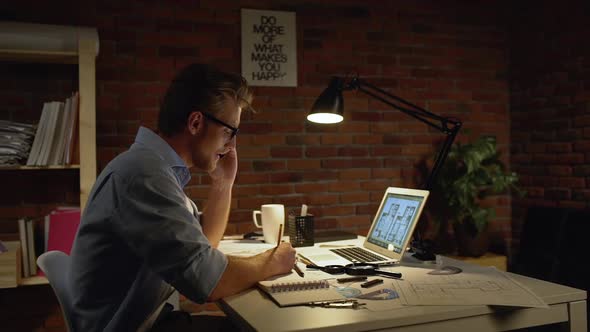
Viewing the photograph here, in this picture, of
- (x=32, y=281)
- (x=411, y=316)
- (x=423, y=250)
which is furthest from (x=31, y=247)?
(x=411, y=316)

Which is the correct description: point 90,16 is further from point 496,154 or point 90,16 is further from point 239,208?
point 496,154

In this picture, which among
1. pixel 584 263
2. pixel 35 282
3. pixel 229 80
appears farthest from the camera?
pixel 584 263

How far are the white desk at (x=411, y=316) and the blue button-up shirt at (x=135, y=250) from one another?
14cm

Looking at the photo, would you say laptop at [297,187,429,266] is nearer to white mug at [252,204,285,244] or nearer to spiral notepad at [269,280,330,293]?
white mug at [252,204,285,244]

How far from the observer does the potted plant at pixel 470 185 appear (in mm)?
3025

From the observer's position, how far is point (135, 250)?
1247 mm

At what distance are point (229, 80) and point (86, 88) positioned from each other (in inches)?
44.0

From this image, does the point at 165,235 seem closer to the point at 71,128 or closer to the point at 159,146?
the point at 159,146

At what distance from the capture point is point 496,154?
313 cm

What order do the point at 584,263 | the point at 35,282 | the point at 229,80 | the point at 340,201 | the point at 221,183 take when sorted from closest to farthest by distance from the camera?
1. the point at 229,80
2. the point at 221,183
3. the point at 35,282
4. the point at 584,263
5. the point at 340,201

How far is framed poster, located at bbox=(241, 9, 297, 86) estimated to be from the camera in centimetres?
294

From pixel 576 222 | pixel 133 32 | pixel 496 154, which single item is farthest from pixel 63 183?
pixel 576 222

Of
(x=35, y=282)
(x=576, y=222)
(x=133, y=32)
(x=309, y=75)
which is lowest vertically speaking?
(x=35, y=282)

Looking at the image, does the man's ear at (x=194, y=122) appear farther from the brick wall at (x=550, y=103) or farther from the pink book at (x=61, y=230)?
the brick wall at (x=550, y=103)
